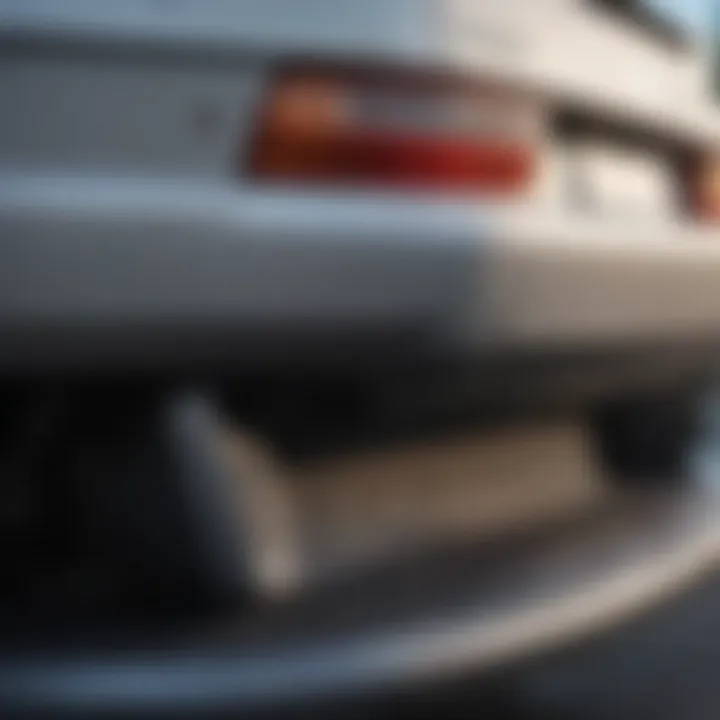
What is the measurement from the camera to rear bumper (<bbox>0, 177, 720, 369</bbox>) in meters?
2.14

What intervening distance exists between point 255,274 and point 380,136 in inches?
9.9

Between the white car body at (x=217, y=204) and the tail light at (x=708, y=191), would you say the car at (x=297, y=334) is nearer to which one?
the white car body at (x=217, y=204)

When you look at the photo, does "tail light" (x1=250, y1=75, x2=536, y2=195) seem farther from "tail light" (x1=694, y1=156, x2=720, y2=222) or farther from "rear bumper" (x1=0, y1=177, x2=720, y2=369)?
"tail light" (x1=694, y1=156, x2=720, y2=222)

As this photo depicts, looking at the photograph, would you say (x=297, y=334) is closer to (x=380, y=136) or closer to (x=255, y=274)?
(x=255, y=274)

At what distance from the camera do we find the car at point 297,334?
7.12 ft

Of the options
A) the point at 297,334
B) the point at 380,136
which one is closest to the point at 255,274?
the point at 297,334

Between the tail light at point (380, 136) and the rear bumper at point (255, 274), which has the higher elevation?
the tail light at point (380, 136)

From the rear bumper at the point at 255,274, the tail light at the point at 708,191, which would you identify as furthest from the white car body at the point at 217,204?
the tail light at the point at 708,191

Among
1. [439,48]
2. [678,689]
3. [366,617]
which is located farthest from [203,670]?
[678,689]

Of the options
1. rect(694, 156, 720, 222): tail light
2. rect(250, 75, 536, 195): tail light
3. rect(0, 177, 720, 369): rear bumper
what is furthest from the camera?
rect(694, 156, 720, 222): tail light

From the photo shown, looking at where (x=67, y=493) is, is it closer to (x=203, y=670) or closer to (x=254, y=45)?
(x=203, y=670)

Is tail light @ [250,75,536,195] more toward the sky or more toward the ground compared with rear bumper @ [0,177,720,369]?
more toward the sky

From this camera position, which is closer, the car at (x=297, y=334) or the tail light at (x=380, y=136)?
the car at (x=297, y=334)

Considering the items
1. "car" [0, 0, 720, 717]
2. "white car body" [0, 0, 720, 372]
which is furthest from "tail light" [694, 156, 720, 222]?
"white car body" [0, 0, 720, 372]
